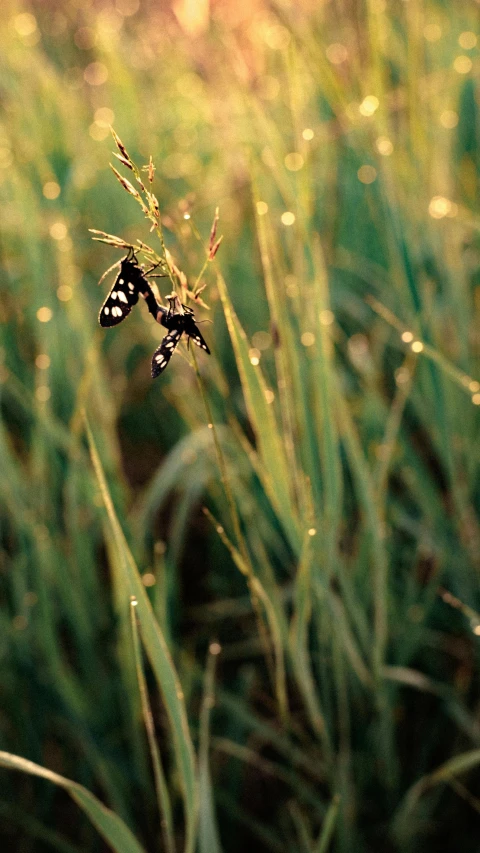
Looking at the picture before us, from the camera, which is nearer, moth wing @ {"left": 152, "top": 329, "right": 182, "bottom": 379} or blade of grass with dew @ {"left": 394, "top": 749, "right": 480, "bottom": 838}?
moth wing @ {"left": 152, "top": 329, "right": 182, "bottom": 379}

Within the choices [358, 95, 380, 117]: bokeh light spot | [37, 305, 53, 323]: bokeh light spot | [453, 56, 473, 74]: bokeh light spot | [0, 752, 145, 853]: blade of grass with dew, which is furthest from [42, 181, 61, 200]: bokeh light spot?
[0, 752, 145, 853]: blade of grass with dew

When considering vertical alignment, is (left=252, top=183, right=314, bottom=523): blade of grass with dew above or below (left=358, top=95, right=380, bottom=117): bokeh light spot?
below

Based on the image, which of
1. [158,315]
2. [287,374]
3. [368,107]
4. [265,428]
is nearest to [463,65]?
[368,107]

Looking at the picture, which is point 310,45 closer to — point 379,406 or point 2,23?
point 379,406

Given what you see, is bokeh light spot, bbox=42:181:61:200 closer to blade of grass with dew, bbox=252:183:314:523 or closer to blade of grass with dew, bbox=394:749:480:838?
blade of grass with dew, bbox=252:183:314:523

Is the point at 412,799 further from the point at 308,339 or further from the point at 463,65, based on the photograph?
the point at 463,65

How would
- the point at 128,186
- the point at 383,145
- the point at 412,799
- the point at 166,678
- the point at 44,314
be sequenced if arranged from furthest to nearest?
the point at 44,314, the point at 383,145, the point at 412,799, the point at 166,678, the point at 128,186
